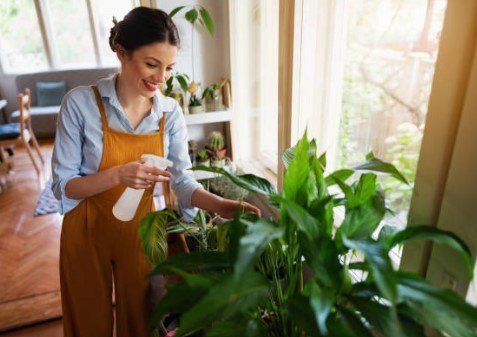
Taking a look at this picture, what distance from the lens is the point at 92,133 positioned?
1067 millimetres

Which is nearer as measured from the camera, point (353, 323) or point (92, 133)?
point (353, 323)

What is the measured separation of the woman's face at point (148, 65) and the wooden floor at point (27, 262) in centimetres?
134

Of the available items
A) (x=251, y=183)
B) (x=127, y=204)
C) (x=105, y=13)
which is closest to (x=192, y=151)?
(x=127, y=204)

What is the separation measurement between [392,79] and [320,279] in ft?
2.37

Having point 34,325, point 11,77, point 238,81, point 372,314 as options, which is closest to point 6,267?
point 34,325

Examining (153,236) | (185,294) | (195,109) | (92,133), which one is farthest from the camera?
(195,109)

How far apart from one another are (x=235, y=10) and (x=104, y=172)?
120 centimetres

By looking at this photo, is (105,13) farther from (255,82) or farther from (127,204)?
(127,204)

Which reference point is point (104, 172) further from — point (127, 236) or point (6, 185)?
point (6, 185)

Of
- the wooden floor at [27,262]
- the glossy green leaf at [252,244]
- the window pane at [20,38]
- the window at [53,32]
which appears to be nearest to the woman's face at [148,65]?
the glossy green leaf at [252,244]

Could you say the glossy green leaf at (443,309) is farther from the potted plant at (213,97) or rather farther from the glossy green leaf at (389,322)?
the potted plant at (213,97)

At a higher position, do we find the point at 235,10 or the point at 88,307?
the point at 235,10

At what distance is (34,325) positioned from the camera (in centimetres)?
169

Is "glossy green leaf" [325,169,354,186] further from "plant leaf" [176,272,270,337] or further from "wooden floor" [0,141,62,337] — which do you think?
"wooden floor" [0,141,62,337]
